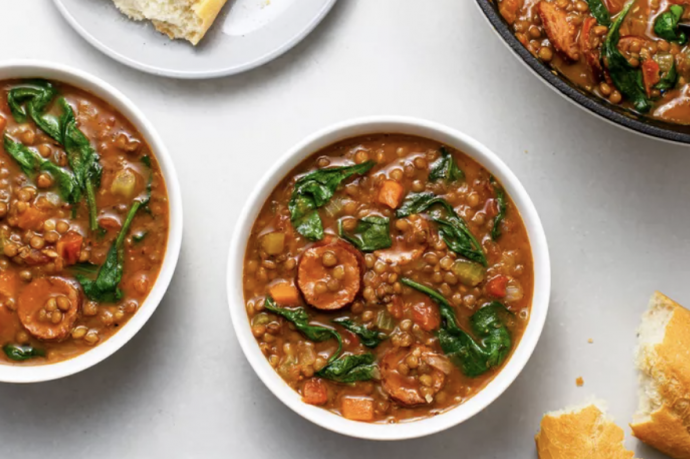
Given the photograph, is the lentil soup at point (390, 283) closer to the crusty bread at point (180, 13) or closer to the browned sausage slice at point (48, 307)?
the browned sausage slice at point (48, 307)

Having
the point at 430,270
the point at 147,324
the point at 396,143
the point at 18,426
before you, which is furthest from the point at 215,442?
the point at 396,143

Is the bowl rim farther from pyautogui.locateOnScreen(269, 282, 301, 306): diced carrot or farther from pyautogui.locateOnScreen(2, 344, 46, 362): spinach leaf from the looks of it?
pyautogui.locateOnScreen(2, 344, 46, 362): spinach leaf

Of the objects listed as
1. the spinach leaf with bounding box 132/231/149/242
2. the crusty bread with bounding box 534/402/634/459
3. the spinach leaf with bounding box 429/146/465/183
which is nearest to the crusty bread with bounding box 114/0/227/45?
the spinach leaf with bounding box 132/231/149/242

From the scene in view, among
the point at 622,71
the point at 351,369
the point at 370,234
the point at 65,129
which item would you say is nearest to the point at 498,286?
the point at 370,234

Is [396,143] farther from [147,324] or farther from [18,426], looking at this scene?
[18,426]

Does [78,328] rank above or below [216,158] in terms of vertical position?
below

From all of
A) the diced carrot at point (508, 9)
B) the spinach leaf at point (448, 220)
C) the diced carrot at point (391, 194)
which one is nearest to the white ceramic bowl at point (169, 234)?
the diced carrot at point (391, 194)
